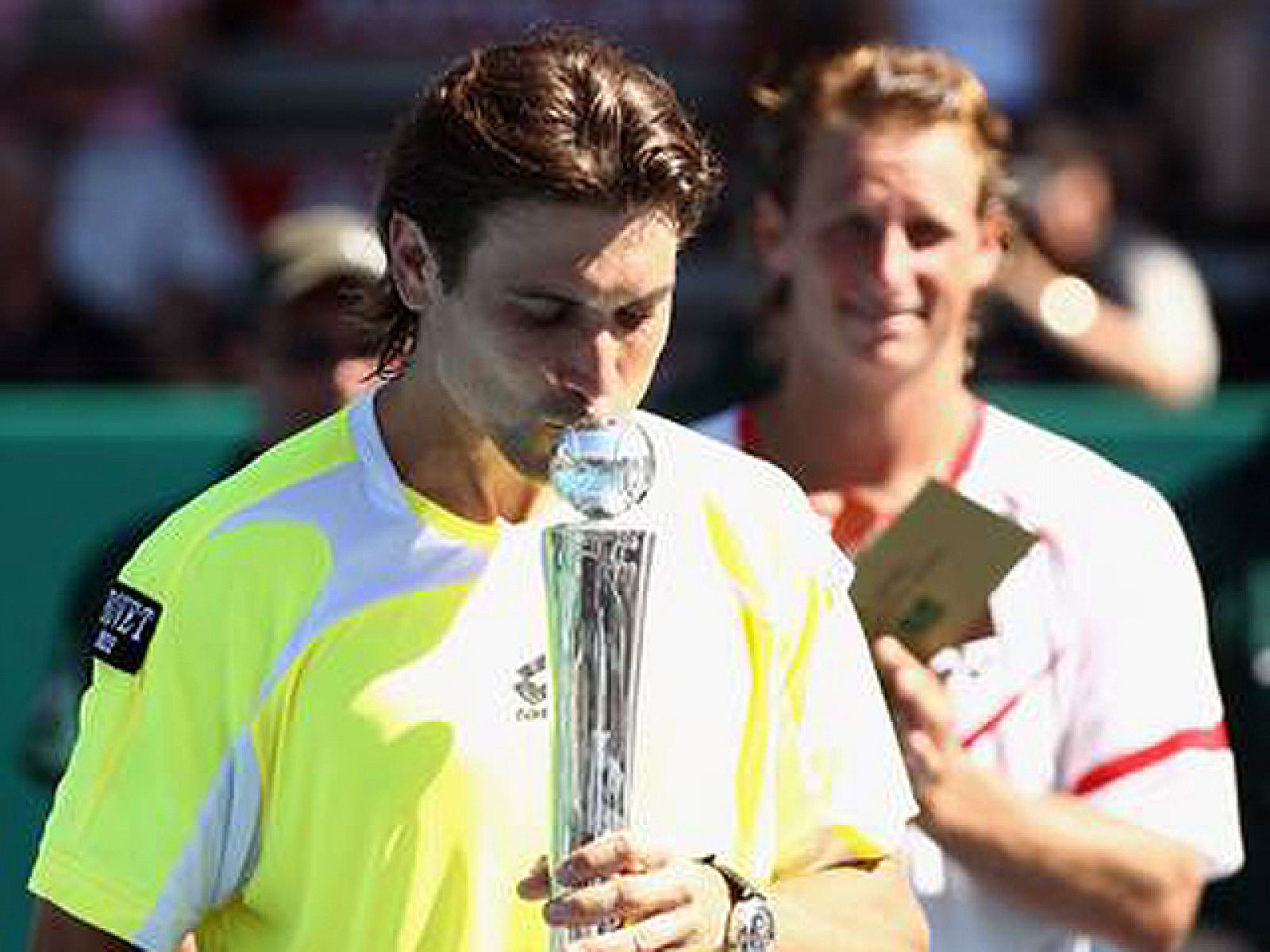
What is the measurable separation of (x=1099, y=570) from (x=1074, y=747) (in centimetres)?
24

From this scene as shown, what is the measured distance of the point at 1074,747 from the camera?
4.65m

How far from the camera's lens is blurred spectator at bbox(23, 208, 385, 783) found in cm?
567

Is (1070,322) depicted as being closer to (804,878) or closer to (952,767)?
(952,767)

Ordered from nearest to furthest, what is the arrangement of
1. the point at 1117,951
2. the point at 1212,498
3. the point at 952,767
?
the point at 952,767
the point at 1117,951
the point at 1212,498

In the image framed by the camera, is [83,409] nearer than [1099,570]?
No

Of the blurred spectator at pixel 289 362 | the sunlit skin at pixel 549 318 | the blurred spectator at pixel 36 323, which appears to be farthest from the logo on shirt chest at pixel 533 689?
the blurred spectator at pixel 36 323

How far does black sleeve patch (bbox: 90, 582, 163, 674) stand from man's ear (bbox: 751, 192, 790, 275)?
1663 millimetres

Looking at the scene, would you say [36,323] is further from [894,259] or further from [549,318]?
[549,318]

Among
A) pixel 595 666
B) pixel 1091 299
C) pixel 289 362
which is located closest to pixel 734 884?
pixel 595 666

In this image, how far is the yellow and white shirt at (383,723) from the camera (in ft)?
11.2

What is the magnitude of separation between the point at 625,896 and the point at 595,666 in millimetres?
202

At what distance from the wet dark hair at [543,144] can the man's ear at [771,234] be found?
1436mm

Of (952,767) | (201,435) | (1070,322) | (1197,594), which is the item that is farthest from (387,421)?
(1070,322)

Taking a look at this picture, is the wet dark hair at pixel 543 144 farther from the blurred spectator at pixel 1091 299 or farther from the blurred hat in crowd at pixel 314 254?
the blurred spectator at pixel 1091 299
